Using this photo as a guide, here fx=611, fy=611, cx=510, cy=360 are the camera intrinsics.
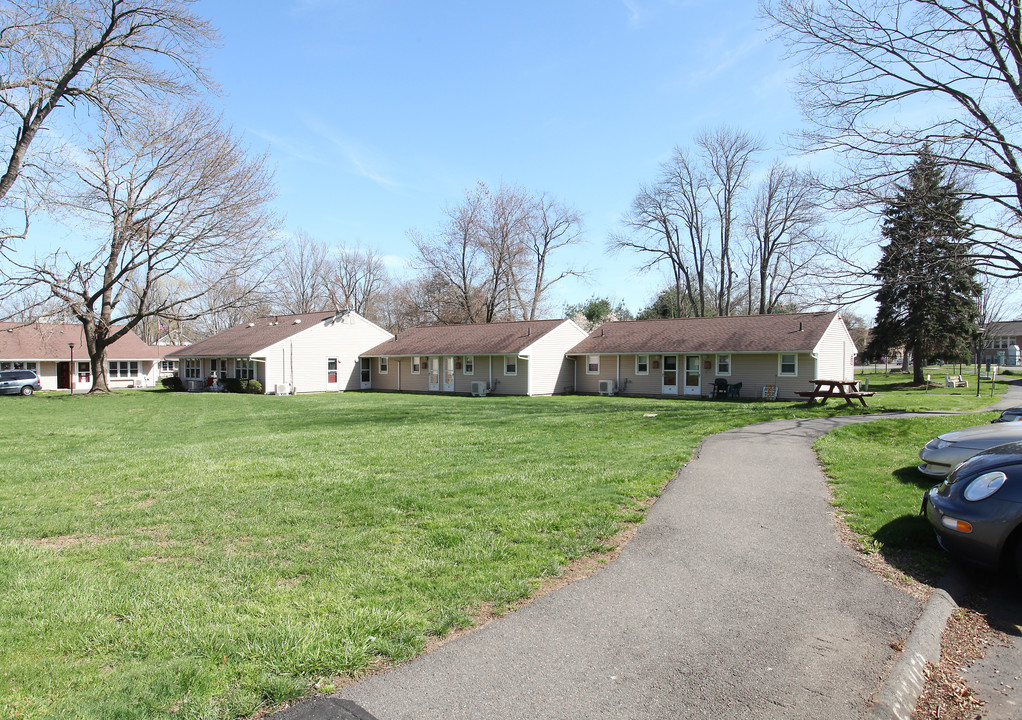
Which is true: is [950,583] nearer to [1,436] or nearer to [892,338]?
[1,436]

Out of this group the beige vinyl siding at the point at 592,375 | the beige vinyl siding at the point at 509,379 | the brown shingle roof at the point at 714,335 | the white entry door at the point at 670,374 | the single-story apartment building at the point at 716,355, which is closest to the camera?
the single-story apartment building at the point at 716,355

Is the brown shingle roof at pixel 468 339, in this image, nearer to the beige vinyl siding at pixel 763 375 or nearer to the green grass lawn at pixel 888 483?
the beige vinyl siding at pixel 763 375

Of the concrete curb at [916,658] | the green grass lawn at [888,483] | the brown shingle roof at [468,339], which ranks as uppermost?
the brown shingle roof at [468,339]

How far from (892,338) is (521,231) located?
93.7ft

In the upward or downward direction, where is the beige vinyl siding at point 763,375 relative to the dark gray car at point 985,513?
upward

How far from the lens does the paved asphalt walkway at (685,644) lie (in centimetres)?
312

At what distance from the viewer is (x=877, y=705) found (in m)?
3.13

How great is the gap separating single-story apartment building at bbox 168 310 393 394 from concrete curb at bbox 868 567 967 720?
34377mm

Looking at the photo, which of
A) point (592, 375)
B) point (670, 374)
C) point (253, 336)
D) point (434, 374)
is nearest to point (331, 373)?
point (253, 336)

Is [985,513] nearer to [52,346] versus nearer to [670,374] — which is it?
[670,374]

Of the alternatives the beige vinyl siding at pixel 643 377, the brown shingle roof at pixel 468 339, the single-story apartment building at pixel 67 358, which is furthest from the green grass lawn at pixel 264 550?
the single-story apartment building at pixel 67 358

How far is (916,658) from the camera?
366 centimetres

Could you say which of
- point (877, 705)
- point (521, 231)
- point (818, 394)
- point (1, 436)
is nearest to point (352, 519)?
point (877, 705)

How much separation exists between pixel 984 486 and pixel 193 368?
45.3 m
